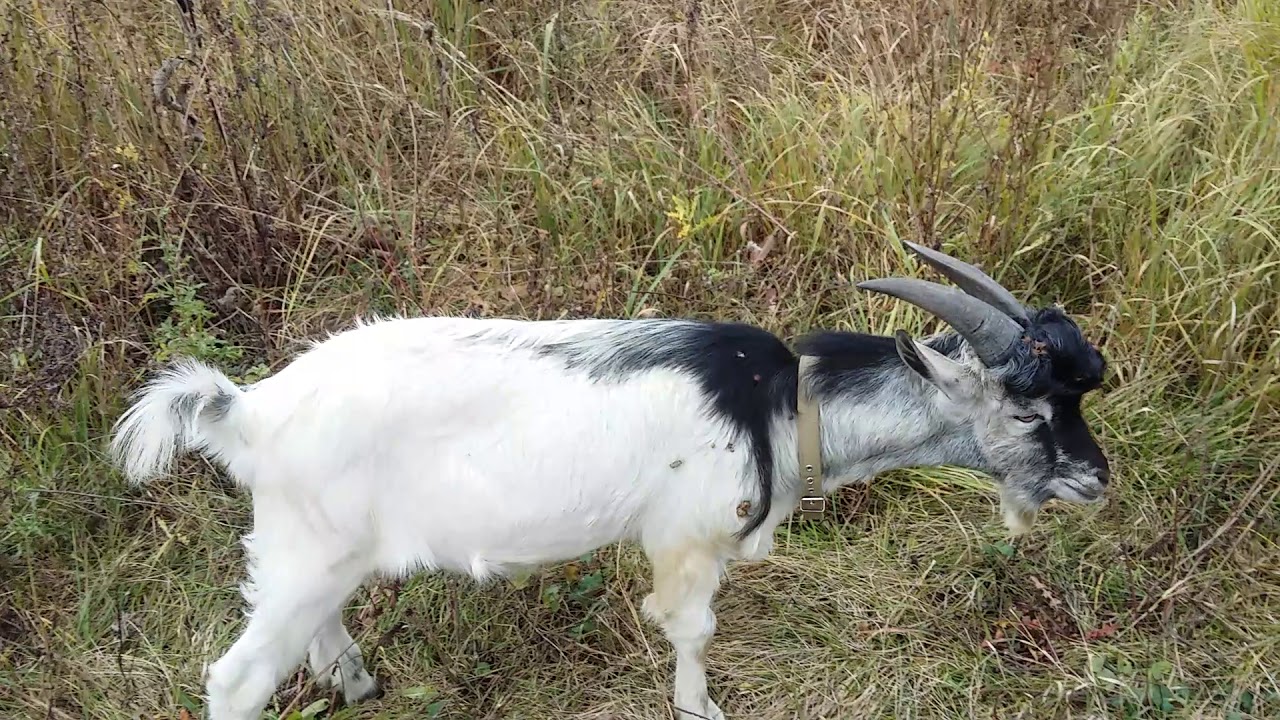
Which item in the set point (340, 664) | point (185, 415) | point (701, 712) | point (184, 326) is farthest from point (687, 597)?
point (184, 326)

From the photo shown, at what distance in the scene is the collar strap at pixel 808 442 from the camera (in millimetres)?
2469

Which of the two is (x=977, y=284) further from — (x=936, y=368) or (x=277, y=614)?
(x=277, y=614)

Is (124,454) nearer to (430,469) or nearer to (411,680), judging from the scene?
(411,680)

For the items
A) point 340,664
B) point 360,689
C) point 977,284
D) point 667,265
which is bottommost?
point 360,689

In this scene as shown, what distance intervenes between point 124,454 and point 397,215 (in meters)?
1.40

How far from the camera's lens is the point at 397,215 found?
4020 mm

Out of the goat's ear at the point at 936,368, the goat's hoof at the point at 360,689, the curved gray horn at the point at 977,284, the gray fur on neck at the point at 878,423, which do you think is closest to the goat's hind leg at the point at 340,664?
the goat's hoof at the point at 360,689

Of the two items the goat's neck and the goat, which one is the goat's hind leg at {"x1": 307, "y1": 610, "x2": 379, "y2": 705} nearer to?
the goat

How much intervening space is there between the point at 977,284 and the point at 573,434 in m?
1.13

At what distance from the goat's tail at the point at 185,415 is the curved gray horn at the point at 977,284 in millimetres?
1787

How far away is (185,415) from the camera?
238cm

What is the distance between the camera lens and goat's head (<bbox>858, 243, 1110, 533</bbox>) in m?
2.36

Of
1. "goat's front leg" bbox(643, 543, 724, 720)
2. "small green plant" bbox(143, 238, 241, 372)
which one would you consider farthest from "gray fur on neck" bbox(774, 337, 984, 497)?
"small green plant" bbox(143, 238, 241, 372)

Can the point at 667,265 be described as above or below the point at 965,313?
below
